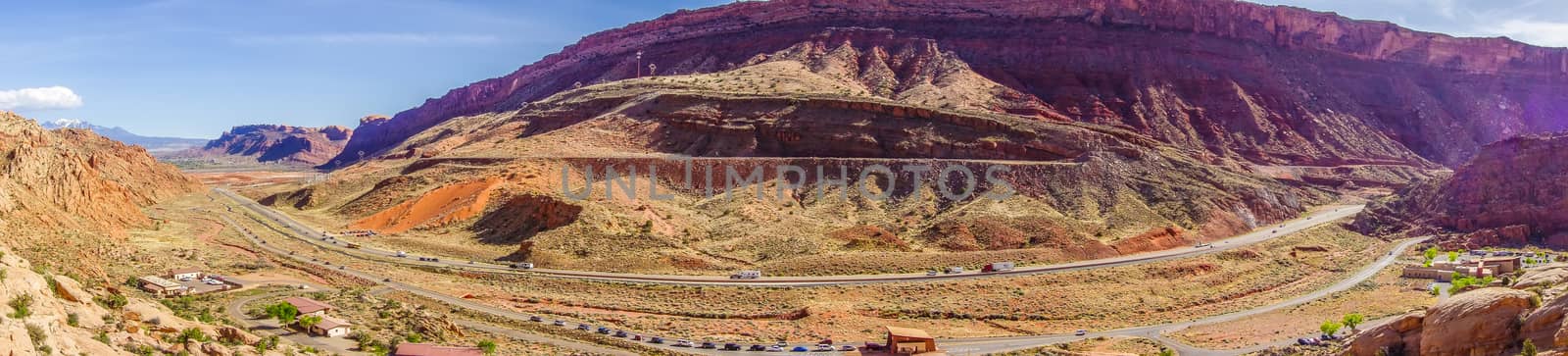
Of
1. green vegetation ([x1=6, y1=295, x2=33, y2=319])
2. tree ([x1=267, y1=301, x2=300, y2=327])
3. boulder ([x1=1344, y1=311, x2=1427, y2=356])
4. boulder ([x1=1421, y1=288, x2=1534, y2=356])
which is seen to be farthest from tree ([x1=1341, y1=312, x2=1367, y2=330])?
green vegetation ([x1=6, y1=295, x2=33, y2=319])

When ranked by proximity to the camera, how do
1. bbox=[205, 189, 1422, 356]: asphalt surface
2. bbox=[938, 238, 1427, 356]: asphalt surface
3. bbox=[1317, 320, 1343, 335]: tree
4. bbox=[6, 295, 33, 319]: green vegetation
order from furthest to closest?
bbox=[205, 189, 1422, 356]: asphalt surface
bbox=[1317, 320, 1343, 335]: tree
bbox=[938, 238, 1427, 356]: asphalt surface
bbox=[6, 295, 33, 319]: green vegetation

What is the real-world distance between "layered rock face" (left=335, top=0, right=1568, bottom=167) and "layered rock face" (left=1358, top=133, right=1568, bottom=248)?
88.4 feet

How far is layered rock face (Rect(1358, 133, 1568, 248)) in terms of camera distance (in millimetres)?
61125

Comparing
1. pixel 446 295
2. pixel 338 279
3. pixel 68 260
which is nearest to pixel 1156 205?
pixel 446 295

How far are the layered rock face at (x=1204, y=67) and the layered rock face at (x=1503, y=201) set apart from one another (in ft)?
88.4

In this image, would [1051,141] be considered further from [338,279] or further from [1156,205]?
[338,279]

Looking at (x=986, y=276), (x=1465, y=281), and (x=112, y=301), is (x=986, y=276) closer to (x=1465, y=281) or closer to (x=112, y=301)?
(x=1465, y=281)

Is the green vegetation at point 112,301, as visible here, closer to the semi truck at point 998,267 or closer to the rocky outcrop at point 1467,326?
the rocky outcrop at point 1467,326

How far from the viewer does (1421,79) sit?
123812 mm

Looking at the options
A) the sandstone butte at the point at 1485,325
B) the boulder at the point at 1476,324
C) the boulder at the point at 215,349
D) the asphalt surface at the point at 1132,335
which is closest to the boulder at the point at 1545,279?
the sandstone butte at the point at 1485,325

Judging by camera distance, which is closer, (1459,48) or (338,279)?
(338,279)

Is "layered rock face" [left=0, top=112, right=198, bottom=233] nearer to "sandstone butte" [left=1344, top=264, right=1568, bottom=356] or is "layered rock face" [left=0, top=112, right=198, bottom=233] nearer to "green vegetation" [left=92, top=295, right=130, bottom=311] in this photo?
"green vegetation" [left=92, top=295, right=130, bottom=311]

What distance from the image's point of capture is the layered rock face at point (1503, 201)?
6112 centimetres

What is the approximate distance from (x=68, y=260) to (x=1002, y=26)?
9565 cm
